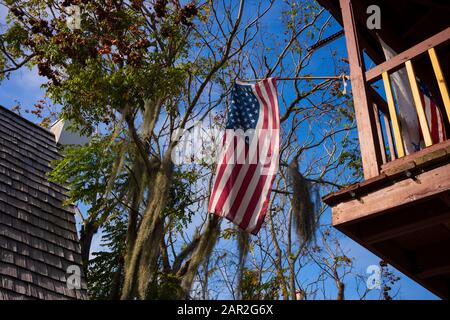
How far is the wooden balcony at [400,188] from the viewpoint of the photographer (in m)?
3.62

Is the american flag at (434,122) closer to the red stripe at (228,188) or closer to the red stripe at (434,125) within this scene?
the red stripe at (434,125)

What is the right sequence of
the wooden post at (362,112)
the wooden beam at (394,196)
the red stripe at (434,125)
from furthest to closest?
the red stripe at (434,125), the wooden post at (362,112), the wooden beam at (394,196)

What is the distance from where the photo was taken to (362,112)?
4.40 m

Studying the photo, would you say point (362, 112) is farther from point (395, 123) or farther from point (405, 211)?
point (405, 211)

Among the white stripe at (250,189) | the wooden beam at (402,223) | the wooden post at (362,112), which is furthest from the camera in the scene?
the white stripe at (250,189)

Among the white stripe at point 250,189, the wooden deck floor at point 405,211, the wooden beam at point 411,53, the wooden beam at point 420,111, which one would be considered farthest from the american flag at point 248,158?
the wooden beam at point 420,111

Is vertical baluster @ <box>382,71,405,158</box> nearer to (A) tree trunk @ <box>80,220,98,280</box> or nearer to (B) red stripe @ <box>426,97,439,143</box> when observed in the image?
(B) red stripe @ <box>426,97,439,143</box>

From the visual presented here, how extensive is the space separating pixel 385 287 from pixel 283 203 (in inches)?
156

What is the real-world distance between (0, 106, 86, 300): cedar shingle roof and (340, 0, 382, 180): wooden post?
180 inches

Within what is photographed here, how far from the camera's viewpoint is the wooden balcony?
3.62 m

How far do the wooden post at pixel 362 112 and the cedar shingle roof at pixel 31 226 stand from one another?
4568 millimetres

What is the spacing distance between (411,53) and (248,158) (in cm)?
246
